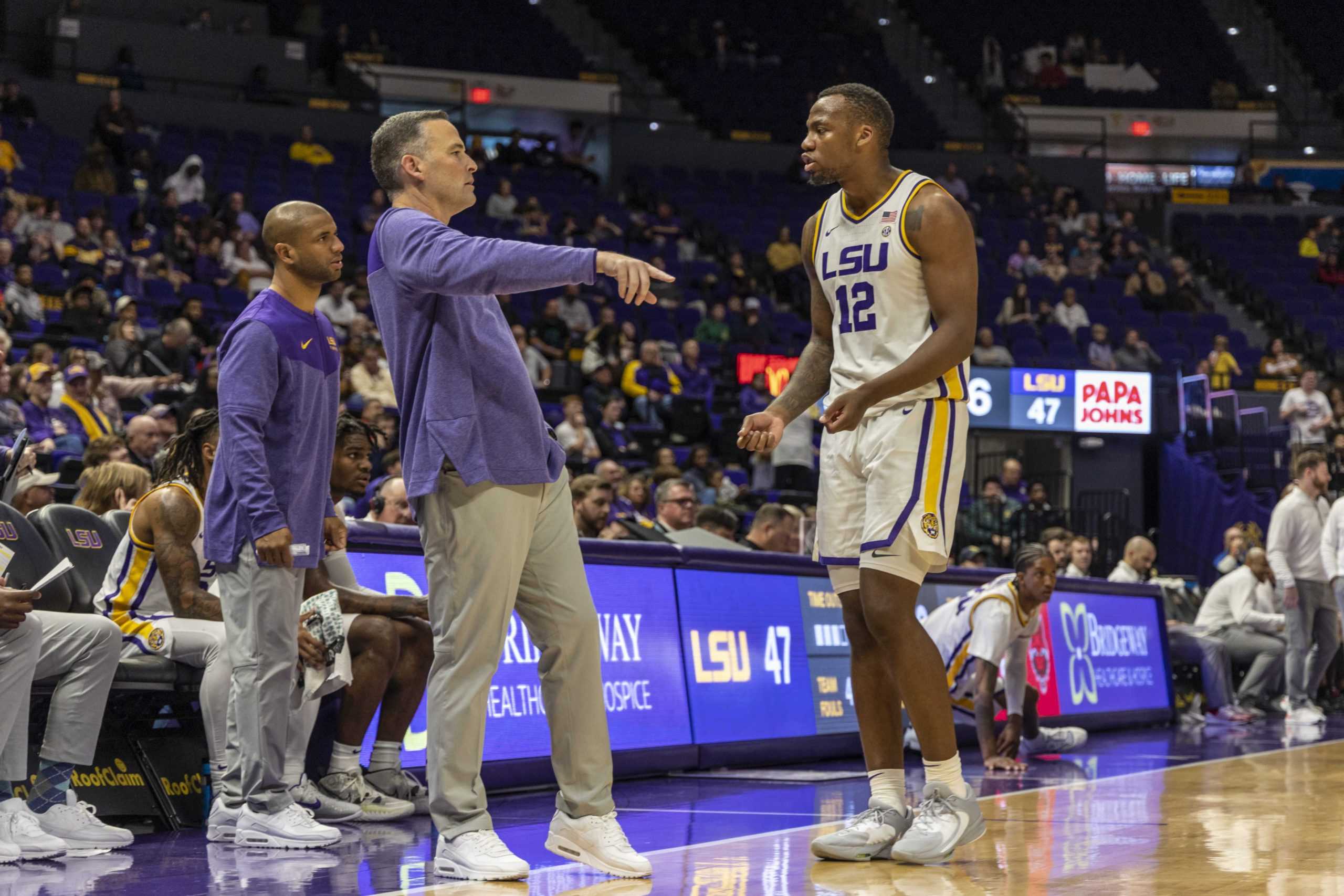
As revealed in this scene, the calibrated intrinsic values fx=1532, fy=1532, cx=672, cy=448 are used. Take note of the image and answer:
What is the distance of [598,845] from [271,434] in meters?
1.61

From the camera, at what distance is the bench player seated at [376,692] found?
4961 millimetres

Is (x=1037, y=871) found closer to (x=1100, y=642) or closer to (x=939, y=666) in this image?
(x=939, y=666)

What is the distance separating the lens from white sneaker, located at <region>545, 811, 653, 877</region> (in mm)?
3562

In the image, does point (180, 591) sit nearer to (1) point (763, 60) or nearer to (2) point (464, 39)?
(2) point (464, 39)

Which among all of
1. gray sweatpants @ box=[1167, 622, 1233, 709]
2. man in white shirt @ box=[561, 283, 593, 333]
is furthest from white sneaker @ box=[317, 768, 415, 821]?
man in white shirt @ box=[561, 283, 593, 333]

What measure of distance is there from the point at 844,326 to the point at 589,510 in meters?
4.02

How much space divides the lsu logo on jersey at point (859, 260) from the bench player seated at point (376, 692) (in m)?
1.80

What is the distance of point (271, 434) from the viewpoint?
4422mm

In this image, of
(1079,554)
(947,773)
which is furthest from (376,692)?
(1079,554)

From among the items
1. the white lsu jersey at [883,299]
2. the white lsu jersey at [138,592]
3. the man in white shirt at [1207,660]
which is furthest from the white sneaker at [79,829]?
the man in white shirt at [1207,660]

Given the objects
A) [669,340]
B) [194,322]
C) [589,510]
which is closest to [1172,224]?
[669,340]

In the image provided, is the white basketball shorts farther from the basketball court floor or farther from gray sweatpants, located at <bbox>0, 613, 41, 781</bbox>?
gray sweatpants, located at <bbox>0, 613, 41, 781</bbox>

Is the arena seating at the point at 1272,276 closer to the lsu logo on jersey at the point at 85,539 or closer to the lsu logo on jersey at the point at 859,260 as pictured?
the lsu logo on jersey at the point at 859,260

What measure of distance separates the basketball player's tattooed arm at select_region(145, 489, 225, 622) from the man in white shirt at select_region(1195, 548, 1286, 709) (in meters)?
8.29
